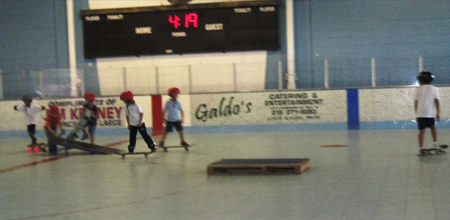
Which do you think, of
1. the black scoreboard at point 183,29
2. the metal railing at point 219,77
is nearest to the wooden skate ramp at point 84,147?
the metal railing at point 219,77

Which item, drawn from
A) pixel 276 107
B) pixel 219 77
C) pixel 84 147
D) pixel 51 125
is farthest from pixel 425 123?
pixel 219 77

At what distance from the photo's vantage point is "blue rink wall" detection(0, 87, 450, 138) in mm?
18422

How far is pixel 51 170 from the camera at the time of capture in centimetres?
1063

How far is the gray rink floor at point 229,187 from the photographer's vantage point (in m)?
6.34

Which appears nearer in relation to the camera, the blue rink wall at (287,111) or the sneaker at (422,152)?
the sneaker at (422,152)

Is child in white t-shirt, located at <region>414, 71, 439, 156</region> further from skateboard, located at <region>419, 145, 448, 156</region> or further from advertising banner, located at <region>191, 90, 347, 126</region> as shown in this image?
advertising banner, located at <region>191, 90, 347, 126</region>

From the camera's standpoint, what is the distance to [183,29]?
65.4 feet

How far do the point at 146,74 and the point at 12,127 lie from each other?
19.0 ft

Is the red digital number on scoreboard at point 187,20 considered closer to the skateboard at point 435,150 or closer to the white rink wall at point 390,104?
the white rink wall at point 390,104

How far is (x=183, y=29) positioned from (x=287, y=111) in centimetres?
509

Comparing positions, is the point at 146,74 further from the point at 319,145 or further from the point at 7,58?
the point at 319,145

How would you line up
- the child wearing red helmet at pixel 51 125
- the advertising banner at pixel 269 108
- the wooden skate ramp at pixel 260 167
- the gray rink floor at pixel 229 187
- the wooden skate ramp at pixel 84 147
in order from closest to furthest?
the gray rink floor at pixel 229 187, the wooden skate ramp at pixel 260 167, the wooden skate ramp at pixel 84 147, the child wearing red helmet at pixel 51 125, the advertising banner at pixel 269 108

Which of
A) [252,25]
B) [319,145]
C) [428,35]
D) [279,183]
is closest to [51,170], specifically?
[279,183]

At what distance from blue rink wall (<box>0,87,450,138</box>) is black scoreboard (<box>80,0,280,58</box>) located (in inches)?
75.6
